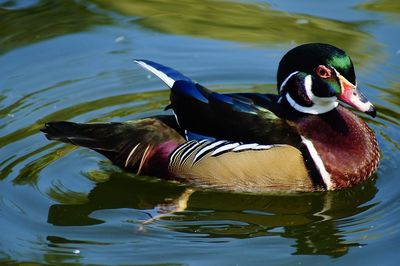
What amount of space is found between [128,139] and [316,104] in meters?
1.36

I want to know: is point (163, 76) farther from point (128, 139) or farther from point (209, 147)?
point (209, 147)

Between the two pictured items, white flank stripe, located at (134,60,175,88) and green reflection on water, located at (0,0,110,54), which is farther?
green reflection on water, located at (0,0,110,54)

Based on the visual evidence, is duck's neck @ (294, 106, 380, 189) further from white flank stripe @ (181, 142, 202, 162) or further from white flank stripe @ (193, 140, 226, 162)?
white flank stripe @ (181, 142, 202, 162)

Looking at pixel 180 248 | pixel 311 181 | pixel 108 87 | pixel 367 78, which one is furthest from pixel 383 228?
pixel 108 87

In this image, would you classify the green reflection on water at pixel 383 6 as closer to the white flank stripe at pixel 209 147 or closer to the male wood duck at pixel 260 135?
the male wood duck at pixel 260 135

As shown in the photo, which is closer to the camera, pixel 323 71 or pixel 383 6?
pixel 323 71

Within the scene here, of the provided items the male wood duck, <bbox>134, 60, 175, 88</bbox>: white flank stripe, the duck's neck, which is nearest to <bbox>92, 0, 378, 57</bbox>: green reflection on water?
the duck's neck

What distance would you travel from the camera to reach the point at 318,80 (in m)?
7.21

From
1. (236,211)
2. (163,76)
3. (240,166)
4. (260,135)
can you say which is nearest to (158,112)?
(163,76)

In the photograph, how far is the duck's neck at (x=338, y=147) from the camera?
7.24m

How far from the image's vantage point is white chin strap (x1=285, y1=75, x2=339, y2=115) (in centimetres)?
733

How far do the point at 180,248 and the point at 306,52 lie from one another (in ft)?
5.55

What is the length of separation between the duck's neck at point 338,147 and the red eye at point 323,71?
348 mm

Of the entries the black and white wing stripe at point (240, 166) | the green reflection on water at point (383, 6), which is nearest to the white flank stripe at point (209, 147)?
the black and white wing stripe at point (240, 166)
